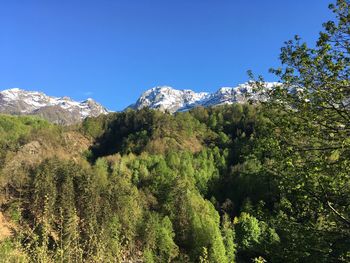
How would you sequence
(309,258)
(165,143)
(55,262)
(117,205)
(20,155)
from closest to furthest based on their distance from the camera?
(55,262), (309,258), (117,205), (20,155), (165,143)

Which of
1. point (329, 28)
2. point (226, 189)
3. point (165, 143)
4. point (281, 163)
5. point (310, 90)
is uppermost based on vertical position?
point (165, 143)

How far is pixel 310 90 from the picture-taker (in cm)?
870

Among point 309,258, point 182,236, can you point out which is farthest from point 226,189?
point 309,258

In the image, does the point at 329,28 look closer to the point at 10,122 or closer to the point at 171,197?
the point at 171,197

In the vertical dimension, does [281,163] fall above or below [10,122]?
below

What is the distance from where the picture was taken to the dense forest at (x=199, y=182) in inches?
328

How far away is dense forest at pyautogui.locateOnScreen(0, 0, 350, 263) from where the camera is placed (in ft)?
27.4

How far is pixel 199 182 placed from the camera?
4557 inches

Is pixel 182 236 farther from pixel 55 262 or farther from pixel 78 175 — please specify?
pixel 55 262

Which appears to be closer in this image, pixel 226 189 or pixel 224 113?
pixel 226 189

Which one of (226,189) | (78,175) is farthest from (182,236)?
(226,189)

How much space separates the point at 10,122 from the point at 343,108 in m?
201

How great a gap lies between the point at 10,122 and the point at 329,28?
201 m

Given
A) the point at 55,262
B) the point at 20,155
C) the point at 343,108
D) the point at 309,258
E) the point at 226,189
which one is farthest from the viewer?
the point at 226,189
